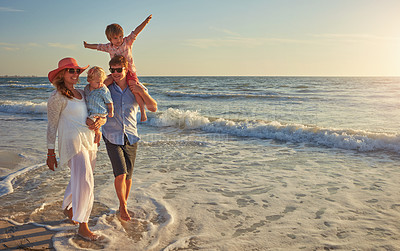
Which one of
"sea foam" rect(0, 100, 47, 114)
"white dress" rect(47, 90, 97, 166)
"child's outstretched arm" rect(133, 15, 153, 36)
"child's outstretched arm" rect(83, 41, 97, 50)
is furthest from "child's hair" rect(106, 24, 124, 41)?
"sea foam" rect(0, 100, 47, 114)

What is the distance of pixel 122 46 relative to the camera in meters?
3.66

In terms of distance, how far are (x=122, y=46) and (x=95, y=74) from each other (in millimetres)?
633

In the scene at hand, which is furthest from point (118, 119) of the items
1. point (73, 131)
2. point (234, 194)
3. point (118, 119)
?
point (234, 194)

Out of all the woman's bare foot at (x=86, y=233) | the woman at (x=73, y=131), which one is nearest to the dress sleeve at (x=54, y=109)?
the woman at (x=73, y=131)

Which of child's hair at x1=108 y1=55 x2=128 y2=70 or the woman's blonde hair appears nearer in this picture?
the woman's blonde hair

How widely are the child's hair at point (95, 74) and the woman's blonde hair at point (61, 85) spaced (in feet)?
0.78

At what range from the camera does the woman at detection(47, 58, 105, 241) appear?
308 centimetres

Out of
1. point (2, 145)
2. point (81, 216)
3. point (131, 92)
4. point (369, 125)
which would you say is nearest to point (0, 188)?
point (81, 216)

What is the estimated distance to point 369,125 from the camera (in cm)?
1168

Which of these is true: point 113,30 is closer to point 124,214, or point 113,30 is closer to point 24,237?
point 124,214

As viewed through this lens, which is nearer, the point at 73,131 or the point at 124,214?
the point at 73,131

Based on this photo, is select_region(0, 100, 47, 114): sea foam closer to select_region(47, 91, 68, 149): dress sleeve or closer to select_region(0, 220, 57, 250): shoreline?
select_region(0, 220, 57, 250): shoreline

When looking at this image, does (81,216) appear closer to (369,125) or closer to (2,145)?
(2,145)

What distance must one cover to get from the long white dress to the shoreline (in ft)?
1.54
